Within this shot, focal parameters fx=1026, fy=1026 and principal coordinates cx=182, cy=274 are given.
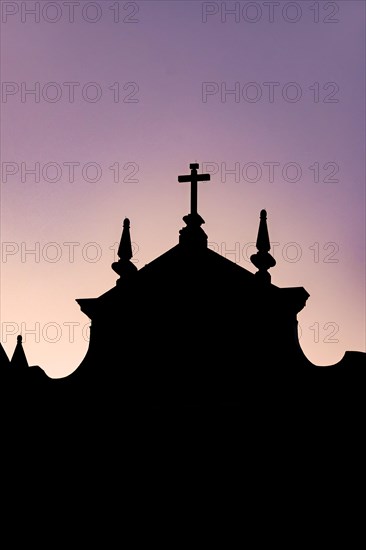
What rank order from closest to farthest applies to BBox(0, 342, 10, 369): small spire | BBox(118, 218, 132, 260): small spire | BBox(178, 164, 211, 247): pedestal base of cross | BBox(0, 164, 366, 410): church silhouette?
BBox(0, 164, 366, 410): church silhouette, BBox(0, 342, 10, 369): small spire, BBox(118, 218, 132, 260): small spire, BBox(178, 164, 211, 247): pedestal base of cross

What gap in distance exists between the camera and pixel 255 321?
25.4 m

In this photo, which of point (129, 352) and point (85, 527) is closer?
point (85, 527)

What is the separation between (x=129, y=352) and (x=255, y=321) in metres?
3.27

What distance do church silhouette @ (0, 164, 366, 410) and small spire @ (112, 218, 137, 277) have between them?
0.08ft

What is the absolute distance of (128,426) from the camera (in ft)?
82.4

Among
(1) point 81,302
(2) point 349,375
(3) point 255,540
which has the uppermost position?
(1) point 81,302

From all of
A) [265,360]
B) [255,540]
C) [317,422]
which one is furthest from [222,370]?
[255,540]

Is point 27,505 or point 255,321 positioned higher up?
point 255,321

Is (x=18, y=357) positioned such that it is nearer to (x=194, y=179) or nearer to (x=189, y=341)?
(x=189, y=341)

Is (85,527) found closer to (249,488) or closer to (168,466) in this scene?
(168,466)

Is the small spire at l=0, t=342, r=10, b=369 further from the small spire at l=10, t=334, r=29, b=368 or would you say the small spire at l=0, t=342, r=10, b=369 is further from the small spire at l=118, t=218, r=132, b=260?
the small spire at l=118, t=218, r=132, b=260

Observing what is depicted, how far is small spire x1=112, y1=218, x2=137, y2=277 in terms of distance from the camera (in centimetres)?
2600

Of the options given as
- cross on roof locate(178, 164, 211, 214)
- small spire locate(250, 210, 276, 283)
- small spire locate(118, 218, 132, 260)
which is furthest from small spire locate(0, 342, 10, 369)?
small spire locate(250, 210, 276, 283)

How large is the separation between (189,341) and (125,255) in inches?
108
